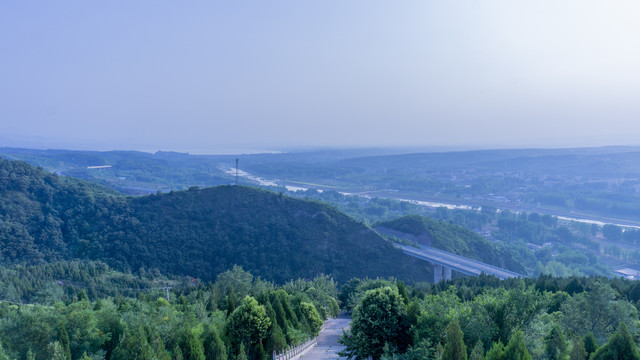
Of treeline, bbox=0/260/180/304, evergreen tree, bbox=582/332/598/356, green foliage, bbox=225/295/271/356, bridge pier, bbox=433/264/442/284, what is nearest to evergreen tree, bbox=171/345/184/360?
green foliage, bbox=225/295/271/356

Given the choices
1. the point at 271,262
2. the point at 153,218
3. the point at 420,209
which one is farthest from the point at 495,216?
the point at 153,218

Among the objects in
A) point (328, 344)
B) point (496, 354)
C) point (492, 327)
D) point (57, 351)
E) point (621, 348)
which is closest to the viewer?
point (496, 354)

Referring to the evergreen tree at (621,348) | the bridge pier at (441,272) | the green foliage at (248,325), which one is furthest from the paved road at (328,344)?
the bridge pier at (441,272)

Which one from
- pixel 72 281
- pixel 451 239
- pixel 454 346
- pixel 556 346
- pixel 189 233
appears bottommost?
pixel 451 239

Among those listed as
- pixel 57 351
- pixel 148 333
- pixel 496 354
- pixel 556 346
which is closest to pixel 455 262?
pixel 556 346

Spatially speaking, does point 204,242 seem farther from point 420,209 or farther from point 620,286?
point 420,209

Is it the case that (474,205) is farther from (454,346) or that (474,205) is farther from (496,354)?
(454,346)
